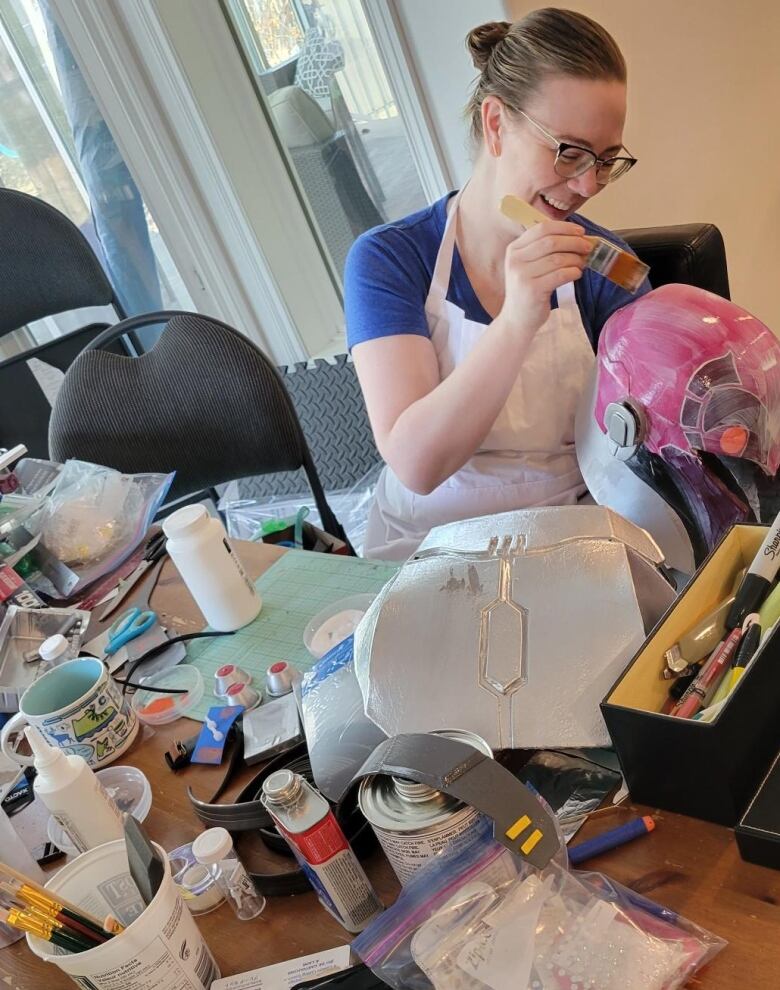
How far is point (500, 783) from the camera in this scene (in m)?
0.48

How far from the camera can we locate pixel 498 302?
1.16 meters

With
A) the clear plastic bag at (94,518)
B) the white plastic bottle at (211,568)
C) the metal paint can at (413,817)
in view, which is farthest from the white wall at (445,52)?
the metal paint can at (413,817)

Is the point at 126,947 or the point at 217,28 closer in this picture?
the point at 126,947

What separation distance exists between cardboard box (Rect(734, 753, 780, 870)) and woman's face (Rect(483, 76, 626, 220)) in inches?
28.6

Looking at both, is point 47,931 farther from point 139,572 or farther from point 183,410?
point 183,410

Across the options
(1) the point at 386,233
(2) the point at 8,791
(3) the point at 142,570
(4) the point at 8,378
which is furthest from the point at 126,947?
(4) the point at 8,378

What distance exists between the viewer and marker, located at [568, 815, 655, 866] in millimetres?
545

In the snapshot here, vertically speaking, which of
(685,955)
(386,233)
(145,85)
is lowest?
(685,955)

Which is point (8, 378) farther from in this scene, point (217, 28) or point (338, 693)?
point (338, 693)

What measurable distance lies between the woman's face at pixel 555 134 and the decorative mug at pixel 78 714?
721 mm

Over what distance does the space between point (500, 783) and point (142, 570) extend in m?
0.76

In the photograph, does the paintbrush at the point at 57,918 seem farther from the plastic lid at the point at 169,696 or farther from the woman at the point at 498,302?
the woman at the point at 498,302

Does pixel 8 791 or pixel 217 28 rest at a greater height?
pixel 217 28

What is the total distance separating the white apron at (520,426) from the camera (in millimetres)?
1094
